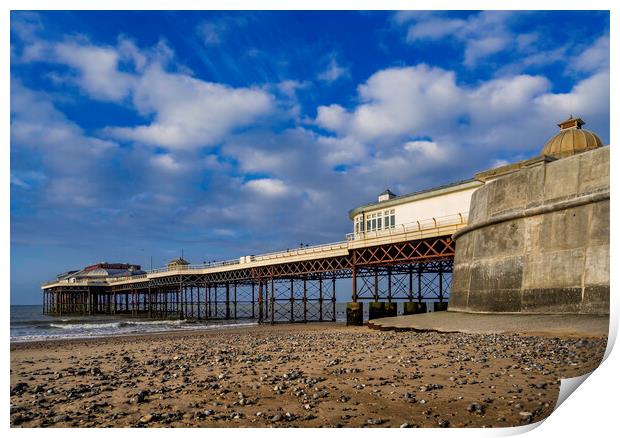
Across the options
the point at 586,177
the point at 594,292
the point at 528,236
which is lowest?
the point at 594,292

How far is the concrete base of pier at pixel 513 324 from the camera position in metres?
11.1

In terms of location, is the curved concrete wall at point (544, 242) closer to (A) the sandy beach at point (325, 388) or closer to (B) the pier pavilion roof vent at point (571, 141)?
(A) the sandy beach at point (325, 388)

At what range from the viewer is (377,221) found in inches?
1325

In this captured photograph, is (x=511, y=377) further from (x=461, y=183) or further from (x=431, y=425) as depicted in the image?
(x=461, y=183)

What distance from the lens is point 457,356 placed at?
10.3 metres

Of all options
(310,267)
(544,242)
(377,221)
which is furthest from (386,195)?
(544,242)

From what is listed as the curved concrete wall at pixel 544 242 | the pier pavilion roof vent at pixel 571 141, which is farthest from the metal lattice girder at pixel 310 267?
the curved concrete wall at pixel 544 242

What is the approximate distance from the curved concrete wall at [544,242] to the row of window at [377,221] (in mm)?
14121

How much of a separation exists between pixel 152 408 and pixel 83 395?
187 centimetres

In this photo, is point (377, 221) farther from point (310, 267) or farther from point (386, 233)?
point (310, 267)

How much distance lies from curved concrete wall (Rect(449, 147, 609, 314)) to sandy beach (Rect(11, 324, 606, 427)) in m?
2.24

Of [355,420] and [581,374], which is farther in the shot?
[581,374]

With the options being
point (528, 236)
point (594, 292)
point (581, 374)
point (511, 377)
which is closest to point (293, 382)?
point (511, 377)

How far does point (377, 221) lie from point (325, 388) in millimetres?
26012
